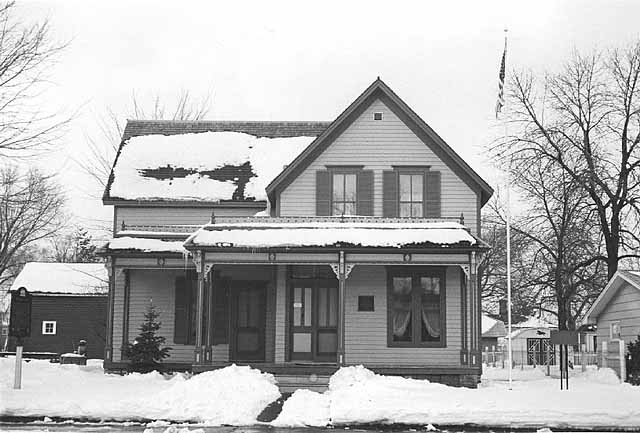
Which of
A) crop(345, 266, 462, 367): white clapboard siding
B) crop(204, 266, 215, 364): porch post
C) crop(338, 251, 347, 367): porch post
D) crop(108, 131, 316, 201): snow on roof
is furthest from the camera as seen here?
crop(108, 131, 316, 201): snow on roof

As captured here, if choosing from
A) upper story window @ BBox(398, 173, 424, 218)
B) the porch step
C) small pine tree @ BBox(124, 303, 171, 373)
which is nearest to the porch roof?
upper story window @ BBox(398, 173, 424, 218)

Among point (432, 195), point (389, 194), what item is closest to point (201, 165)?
point (389, 194)

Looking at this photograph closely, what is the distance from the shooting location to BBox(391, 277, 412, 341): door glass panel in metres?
24.6

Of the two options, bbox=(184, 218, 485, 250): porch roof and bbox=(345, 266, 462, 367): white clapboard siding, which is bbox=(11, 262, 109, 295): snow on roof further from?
bbox=(345, 266, 462, 367): white clapboard siding

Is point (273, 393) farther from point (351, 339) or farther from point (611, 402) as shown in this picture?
point (611, 402)

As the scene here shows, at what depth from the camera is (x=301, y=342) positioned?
24812mm

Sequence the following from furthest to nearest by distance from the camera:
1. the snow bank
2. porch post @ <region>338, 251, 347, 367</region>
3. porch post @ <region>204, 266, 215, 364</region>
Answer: porch post @ <region>204, 266, 215, 364</region> → porch post @ <region>338, 251, 347, 367</region> → the snow bank

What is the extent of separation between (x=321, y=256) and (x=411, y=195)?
415 cm

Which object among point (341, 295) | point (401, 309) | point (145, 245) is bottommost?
point (401, 309)

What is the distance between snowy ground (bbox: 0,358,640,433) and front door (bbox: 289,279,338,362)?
3.13 meters

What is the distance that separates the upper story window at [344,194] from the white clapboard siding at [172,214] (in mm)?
3067

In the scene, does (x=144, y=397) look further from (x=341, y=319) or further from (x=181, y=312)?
(x=181, y=312)

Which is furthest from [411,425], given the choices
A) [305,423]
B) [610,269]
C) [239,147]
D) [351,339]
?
[610,269]

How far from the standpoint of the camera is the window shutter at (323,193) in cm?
2556
